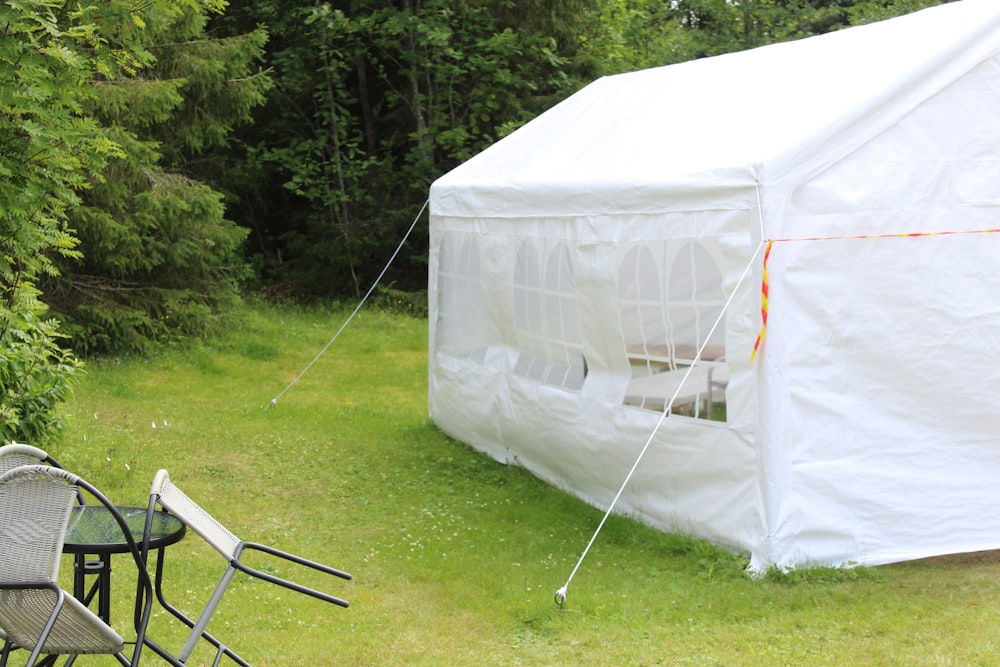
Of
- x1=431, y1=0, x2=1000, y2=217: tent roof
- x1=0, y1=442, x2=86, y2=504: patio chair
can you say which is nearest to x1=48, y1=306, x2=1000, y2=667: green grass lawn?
x1=0, y1=442, x2=86, y2=504: patio chair

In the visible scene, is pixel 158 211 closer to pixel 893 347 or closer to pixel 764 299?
pixel 764 299

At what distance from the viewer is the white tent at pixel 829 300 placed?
18.3ft

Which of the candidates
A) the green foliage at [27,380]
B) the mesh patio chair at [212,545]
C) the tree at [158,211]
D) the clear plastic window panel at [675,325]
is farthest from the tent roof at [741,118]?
the tree at [158,211]

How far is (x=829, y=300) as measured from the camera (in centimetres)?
565

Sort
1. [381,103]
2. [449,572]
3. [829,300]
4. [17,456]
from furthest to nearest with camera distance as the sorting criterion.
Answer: [381,103] < [449,572] < [829,300] < [17,456]

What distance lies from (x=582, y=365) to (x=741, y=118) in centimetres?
197

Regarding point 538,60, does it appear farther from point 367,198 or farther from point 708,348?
point 708,348

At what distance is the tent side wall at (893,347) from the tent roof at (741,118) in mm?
163

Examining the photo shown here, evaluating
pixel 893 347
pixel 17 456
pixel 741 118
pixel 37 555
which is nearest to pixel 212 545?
pixel 37 555

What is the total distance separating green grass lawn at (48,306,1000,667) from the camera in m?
4.78

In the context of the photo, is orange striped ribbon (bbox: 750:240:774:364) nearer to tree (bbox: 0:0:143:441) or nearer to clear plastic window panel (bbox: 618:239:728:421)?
clear plastic window panel (bbox: 618:239:728:421)

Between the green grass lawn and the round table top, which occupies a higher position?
the round table top

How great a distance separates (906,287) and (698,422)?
1287 mm

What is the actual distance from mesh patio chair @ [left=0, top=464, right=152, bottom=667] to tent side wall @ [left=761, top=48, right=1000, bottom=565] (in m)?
3.47
